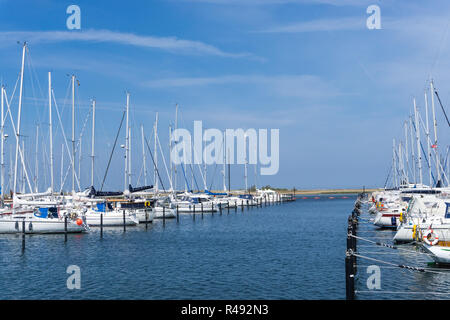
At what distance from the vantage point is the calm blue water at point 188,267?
21109 millimetres

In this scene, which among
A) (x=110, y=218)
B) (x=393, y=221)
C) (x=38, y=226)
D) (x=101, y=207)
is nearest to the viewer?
(x=38, y=226)

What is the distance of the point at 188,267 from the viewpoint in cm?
2731

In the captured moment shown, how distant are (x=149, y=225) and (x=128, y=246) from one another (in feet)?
59.2

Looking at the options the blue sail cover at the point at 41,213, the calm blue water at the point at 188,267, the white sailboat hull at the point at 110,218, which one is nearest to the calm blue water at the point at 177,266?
the calm blue water at the point at 188,267

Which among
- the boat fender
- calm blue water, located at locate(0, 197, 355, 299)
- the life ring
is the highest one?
the life ring

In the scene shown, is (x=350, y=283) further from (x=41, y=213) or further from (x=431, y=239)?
(x=41, y=213)

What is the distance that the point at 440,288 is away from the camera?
67.4 ft

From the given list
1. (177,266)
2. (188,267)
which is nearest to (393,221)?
(188,267)

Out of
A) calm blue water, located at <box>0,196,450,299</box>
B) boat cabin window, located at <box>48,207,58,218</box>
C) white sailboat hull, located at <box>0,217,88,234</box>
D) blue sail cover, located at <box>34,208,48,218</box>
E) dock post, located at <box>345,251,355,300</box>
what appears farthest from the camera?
boat cabin window, located at <box>48,207,58,218</box>

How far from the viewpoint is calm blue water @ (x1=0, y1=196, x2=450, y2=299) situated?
2111 centimetres

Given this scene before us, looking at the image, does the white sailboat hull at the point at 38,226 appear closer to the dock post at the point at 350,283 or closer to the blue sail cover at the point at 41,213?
the blue sail cover at the point at 41,213

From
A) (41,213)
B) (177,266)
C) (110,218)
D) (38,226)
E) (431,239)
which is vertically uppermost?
(41,213)

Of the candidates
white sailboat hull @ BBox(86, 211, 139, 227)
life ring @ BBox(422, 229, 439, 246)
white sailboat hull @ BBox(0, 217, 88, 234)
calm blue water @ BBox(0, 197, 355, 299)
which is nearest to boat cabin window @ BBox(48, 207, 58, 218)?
white sailboat hull @ BBox(0, 217, 88, 234)

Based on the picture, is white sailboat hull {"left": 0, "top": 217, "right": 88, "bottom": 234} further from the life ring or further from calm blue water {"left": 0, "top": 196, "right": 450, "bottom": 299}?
the life ring
